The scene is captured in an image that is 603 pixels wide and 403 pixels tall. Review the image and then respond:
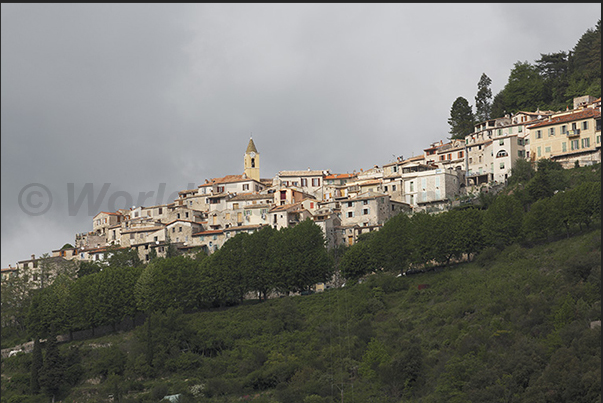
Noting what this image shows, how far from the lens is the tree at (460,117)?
75.9 m

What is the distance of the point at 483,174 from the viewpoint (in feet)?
201

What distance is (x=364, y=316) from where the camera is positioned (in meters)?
44.2

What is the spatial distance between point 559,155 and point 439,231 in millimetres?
12752

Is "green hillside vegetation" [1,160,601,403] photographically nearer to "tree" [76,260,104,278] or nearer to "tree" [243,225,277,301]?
"tree" [243,225,277,301]

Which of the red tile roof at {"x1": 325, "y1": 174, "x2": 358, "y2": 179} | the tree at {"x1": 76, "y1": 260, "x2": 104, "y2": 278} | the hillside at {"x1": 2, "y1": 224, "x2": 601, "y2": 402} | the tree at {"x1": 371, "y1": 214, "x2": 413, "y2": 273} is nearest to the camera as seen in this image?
the hillside at {"x1": 2, "y1": 224, "x2": 601, "y2": 402}

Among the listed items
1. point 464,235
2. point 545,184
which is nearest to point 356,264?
point 464,235

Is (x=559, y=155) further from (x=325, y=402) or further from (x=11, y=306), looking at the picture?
(x=11, y=306)

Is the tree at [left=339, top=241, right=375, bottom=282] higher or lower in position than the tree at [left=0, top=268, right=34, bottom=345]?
higher

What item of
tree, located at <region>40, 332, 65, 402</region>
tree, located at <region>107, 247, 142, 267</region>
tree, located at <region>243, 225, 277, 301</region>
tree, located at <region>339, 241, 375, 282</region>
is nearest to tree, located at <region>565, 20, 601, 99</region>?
tree, located at <region>339, 241, 375, 282</region>

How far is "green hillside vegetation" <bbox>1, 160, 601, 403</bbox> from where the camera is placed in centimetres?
3328

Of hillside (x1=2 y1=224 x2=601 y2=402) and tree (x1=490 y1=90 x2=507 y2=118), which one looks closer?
hillside (x1=2 y1=224 x2=601 y2=402)

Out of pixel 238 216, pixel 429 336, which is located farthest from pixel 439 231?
pixel 238 216

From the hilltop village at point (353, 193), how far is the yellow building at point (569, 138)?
7 centimetres

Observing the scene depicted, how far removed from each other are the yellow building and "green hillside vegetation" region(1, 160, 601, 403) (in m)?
2.09
